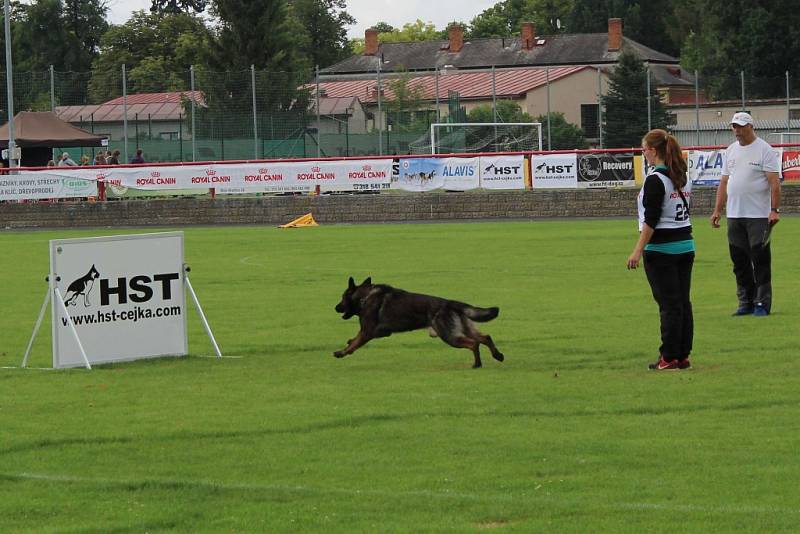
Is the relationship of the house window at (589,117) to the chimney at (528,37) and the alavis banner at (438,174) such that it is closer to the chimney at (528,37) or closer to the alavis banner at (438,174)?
the alavis banner at (438,174)

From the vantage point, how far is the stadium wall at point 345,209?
1484 inches

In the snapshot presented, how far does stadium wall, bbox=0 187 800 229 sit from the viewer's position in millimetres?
37688

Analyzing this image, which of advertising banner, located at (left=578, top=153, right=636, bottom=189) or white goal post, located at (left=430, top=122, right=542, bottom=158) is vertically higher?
white goal post, located at (left=430, top=122, right=542, bottom=158)

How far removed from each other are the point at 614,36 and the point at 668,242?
93.7 metres

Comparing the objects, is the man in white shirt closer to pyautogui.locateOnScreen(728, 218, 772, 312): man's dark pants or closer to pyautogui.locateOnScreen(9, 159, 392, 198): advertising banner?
pyautogui.locateOnScreen(728, 218, 772, 312): man's dark pants

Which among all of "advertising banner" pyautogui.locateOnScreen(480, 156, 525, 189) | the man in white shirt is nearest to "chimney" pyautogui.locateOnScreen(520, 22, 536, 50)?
"advertising banner" pyautogui.locateOnScreen(480, 156, 525, 189)

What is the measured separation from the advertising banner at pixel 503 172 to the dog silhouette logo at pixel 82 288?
2613 centimetres

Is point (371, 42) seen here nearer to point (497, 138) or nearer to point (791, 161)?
point (497, 138)

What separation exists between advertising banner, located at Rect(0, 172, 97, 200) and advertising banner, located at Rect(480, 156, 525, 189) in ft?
32.4

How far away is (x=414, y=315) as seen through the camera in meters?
11.7

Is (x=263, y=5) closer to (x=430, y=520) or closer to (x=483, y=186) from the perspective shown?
(x=483, y=186)

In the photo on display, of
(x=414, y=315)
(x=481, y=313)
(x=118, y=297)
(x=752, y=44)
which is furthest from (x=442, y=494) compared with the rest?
(x=752, y=44)

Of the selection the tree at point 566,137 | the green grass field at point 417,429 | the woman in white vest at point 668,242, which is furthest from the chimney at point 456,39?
the woman in white vest at point 668,242

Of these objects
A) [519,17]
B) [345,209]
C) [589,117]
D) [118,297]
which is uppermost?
[519,17]
